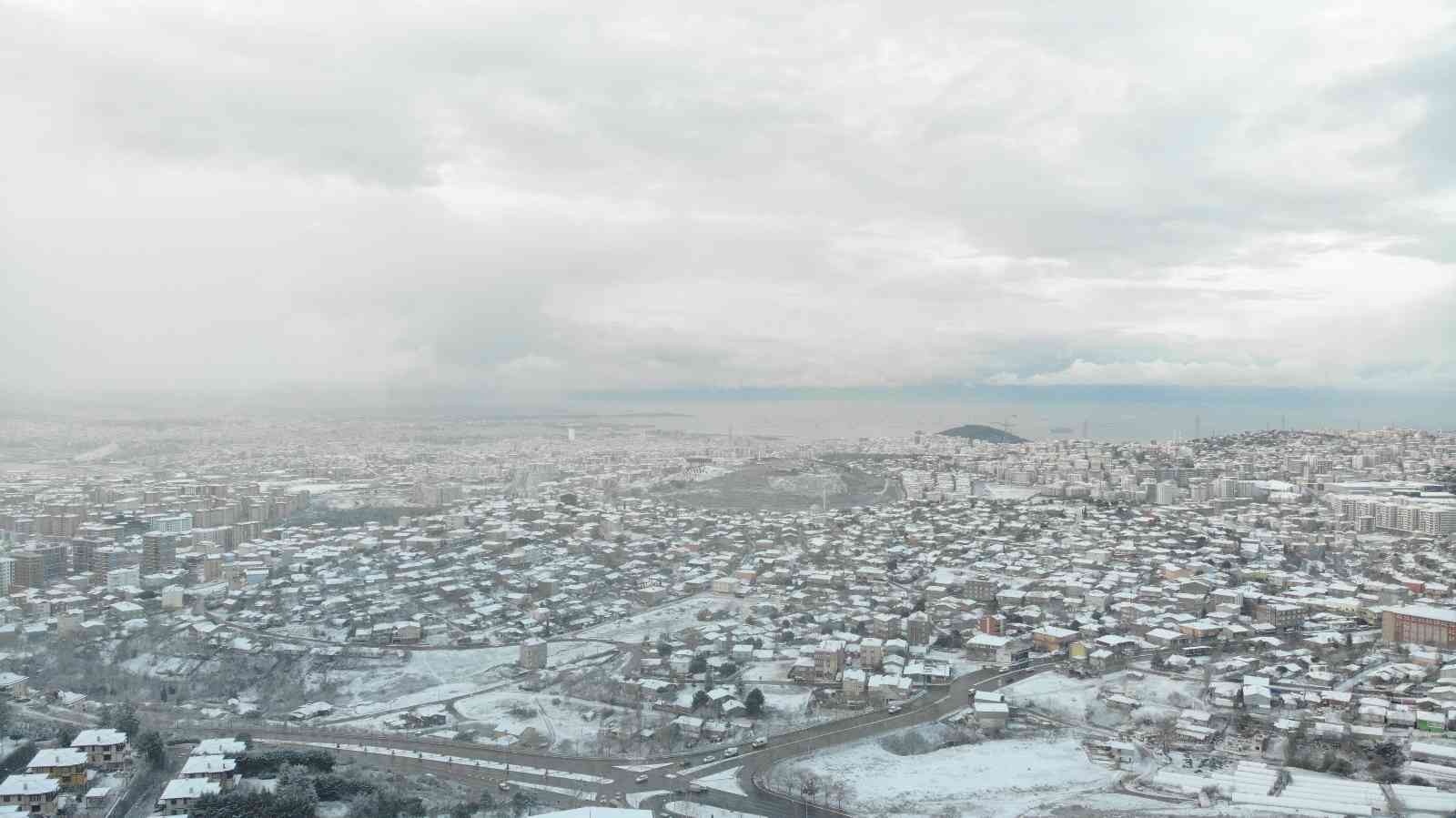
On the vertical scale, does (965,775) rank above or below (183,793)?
below

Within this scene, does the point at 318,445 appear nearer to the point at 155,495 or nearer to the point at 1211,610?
the point at 155,495

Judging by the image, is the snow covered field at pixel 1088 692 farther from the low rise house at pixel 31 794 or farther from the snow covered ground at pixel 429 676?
the low rise house at pixel 31 794

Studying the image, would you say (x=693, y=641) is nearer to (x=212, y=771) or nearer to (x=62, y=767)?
(x=212, y=771)

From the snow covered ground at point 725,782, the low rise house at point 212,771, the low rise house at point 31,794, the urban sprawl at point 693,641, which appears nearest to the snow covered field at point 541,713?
the urban sprawl at point 693,641

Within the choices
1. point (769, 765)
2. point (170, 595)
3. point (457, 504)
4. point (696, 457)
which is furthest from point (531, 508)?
point (769, 765)

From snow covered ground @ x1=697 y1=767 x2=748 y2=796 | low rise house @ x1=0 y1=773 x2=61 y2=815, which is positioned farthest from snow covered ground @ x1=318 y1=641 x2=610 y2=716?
snow covered ground @ x1=697 y1=767 x2=748 y2=796

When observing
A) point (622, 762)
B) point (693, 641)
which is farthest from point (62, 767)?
point (693, 641)
